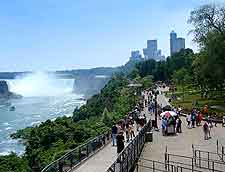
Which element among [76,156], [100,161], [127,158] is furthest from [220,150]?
[76,156]

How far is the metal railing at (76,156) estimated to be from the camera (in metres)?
18.6

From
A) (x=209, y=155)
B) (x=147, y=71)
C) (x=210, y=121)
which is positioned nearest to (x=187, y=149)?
(x=209, y=155)

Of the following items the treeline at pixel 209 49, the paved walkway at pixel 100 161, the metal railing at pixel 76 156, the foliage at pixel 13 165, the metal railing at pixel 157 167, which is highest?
the treeline at pixel 209 49

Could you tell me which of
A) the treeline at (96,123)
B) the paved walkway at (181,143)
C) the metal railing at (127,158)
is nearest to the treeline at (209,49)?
the treeline at (96,123)

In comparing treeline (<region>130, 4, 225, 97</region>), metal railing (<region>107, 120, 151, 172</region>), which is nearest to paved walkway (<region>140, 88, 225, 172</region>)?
metal railing (<region>107, 120, 151, 172</region>)

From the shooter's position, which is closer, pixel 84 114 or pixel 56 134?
pixel 56 134

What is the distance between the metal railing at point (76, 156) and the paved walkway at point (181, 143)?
7.85ft

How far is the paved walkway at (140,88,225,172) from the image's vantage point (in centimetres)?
2628

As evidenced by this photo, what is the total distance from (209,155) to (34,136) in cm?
2675

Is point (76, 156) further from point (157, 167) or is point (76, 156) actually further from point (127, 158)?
point (157, 167)

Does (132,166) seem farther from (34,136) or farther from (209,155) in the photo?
(34,136)

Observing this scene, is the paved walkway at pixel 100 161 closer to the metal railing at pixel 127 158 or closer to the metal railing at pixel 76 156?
the metal railing at pixel 76 156

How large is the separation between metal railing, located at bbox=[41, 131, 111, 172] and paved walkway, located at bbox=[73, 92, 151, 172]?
0.90 ft

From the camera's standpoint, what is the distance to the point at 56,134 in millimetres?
45562
